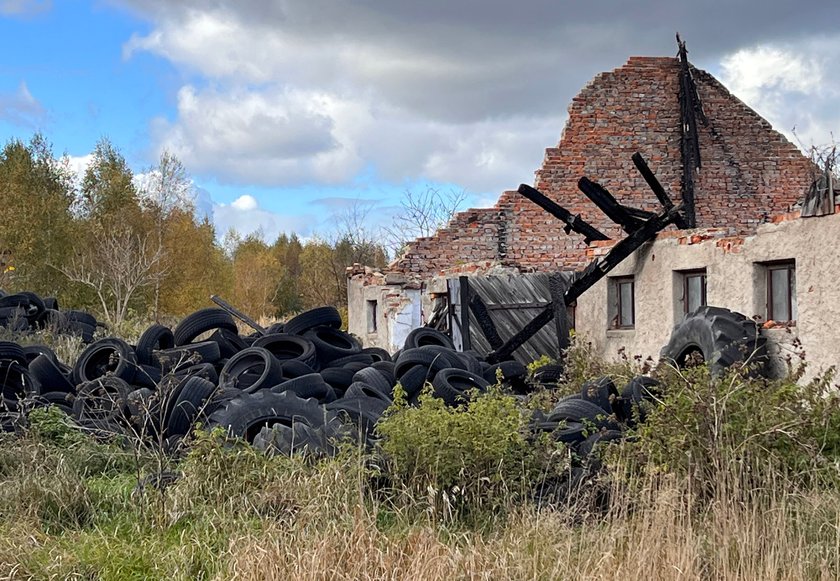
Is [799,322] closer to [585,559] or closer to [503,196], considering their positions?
[585,559]

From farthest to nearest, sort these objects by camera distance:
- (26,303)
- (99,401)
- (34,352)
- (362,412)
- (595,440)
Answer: (26,303)
(34,352)
(99,401)
(362,412)
(595,440)

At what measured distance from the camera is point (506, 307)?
1752 cm

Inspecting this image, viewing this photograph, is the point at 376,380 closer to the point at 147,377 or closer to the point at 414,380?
the point at 414,380

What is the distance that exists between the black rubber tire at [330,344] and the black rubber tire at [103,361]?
2.54 meters

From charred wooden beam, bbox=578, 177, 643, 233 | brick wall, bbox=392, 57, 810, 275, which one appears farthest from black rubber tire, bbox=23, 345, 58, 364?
brick wall, bbox=392, 57, 810, 275

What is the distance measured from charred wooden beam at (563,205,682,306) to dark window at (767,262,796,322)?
2.66m

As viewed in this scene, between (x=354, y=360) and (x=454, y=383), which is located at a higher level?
(x=354, y=360)

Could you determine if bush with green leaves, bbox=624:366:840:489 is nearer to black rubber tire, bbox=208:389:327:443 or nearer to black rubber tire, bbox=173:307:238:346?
black rubber tire, bbox=208:389:327:443

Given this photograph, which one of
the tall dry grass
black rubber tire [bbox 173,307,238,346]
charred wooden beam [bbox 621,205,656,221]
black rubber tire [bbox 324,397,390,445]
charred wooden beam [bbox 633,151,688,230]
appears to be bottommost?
the tall dry grass

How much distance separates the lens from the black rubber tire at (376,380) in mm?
11133

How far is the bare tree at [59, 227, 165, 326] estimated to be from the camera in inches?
1255

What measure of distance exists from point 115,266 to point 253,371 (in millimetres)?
21787

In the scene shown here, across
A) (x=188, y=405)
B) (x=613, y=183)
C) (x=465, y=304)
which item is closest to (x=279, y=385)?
(x=188, y=405)

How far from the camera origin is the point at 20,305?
18.6 meters
